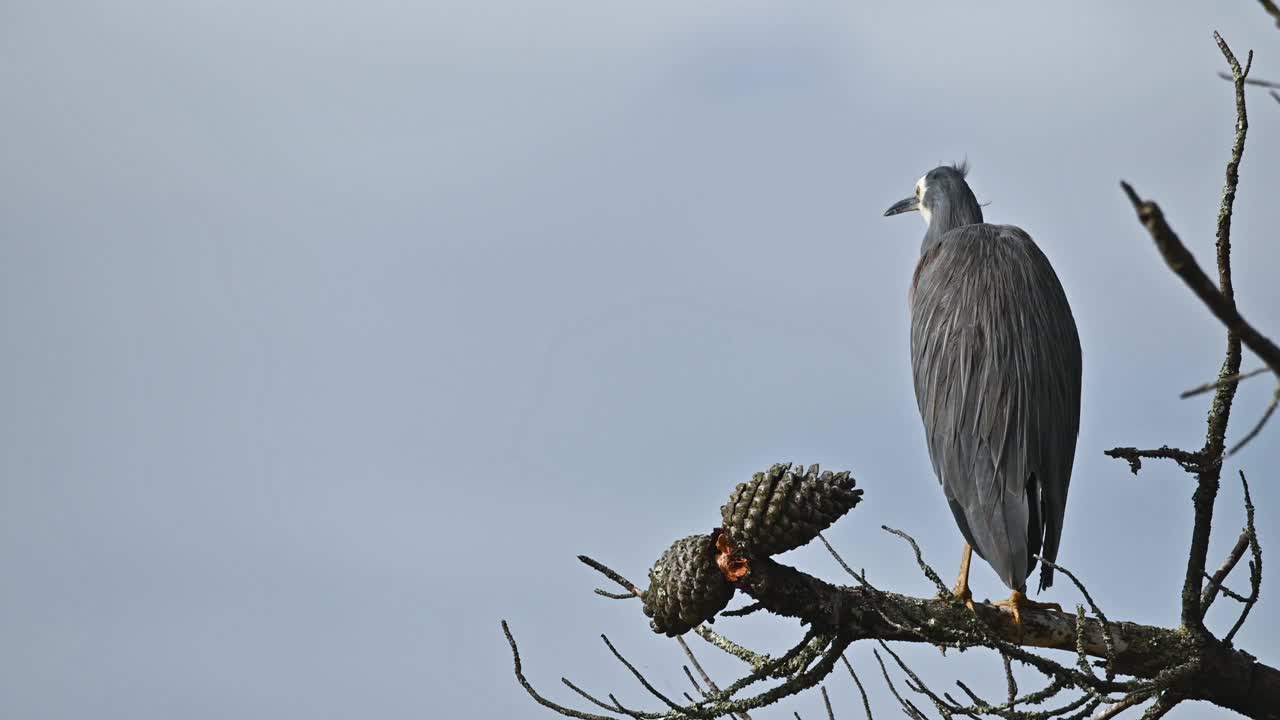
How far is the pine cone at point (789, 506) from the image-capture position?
2.82 meters

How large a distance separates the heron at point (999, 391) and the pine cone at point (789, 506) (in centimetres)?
122

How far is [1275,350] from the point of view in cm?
143

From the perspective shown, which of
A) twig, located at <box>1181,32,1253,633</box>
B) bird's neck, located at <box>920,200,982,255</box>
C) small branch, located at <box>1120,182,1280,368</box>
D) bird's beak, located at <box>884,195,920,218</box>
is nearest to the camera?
small branch, located at <box>1120,182,1280,368</box>

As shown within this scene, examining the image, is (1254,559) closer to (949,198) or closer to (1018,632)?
(1018,632)

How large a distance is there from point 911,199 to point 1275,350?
617 cm

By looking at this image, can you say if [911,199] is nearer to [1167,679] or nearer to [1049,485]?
[1049,485]

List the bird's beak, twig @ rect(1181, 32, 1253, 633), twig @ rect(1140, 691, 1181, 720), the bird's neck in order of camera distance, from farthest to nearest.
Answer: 1. the bird's beak
2. the bird's neck
3. twig @ rect(1140, 691, 1181, 720)
4. twig @ rect(1181, 32, 1253, 633)

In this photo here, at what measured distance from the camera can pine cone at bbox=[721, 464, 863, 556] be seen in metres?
2.82

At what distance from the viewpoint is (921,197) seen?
716 centimetres

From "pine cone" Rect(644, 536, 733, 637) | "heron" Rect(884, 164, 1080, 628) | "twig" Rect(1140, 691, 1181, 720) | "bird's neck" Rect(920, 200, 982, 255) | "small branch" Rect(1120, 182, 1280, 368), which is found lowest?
"small branch" Rect(1120, 182, 1280, 368)

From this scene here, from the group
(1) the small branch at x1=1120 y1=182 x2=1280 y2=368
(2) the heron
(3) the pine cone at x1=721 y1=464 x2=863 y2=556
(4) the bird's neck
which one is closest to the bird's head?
(4) the bird's neck

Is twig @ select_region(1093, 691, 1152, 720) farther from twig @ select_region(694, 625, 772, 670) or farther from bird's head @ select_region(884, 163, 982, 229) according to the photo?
bird's head @ select_region(884, 163, 982, 229)

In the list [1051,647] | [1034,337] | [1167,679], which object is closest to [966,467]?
[1034,337]

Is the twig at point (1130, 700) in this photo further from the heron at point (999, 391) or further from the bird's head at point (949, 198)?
the bird's head at point (949, 198)
